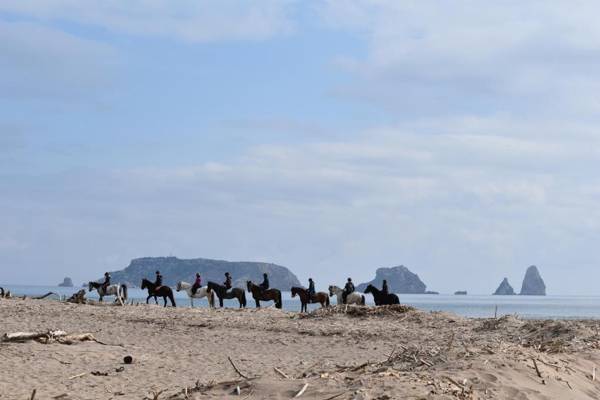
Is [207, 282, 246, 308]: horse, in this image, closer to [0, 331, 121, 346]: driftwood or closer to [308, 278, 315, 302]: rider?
[308, 278, 315, 302]: rider

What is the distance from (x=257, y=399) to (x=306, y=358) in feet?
36.3

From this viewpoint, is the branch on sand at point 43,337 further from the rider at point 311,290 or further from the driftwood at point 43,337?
the rider at point 311,290

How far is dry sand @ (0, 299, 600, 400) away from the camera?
9.86 meters

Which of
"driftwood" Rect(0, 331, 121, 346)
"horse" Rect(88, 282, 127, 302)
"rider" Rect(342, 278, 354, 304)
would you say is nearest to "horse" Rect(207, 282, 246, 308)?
"horse" Rect(88, 282, 127, 302)

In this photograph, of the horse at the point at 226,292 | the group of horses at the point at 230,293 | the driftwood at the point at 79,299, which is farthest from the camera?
the horse at the point at 226,292

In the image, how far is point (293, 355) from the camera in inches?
828

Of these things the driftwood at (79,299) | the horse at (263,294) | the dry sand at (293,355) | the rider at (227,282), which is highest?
the rider at (227,282)

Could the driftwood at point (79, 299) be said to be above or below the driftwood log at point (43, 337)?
above

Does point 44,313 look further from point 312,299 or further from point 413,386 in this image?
point 413,386

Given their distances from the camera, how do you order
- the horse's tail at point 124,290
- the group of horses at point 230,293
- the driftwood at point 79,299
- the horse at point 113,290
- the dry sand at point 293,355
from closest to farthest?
the dry sand at point 293,355 → the driftwood at point 79,299 → the horse at point 113,290 → the group of horses at point 230,293 → the horse's tail at point 124,290

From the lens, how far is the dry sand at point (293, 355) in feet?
32.3

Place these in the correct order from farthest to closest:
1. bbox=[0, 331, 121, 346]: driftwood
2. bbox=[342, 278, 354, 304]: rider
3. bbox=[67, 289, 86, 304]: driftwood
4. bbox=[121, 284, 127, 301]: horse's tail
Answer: bbox=[121, 284, 127, 301]: horse's tail
bbox=[342, 278, 354, 304]: rider
bbox=[67, 289, 86, 304]: driftwood
bbox=[0, 331, 121, 346]: driftwood

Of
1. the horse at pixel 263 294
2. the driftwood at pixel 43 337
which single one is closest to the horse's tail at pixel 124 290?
the horse at pixel 263 294

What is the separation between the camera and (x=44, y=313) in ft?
101
